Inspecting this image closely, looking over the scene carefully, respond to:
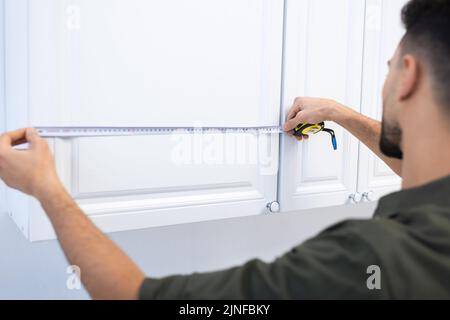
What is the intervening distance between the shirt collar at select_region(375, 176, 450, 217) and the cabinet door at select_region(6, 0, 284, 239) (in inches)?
13.7

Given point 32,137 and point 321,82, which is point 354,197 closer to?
point 321,82

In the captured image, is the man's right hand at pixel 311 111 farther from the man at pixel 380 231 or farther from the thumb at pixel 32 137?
the thumb at pixel 32 137

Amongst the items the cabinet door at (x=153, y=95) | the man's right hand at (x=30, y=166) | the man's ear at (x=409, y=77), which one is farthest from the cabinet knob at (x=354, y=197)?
the man's right hand at (x=30, y=166)

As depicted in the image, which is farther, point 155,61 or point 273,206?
point 273,206

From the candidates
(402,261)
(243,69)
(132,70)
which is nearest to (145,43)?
(132,70)

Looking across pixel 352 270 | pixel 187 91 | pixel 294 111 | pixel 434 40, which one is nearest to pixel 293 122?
pixel 294 111

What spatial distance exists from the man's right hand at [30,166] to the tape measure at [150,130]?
45 millimetres

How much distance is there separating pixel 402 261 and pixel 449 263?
0.20 feet

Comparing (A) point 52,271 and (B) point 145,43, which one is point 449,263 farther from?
(A) point 52,271

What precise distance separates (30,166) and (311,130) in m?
0.62

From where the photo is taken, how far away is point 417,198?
0.68 metres

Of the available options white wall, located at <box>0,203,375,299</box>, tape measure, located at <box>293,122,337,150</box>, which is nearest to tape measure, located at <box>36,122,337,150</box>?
tape measure, located at <box>293,122,337,150</box>

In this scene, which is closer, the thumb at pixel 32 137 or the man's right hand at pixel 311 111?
the thumb at pixel 32 137

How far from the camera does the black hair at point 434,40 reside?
2.23 feet
